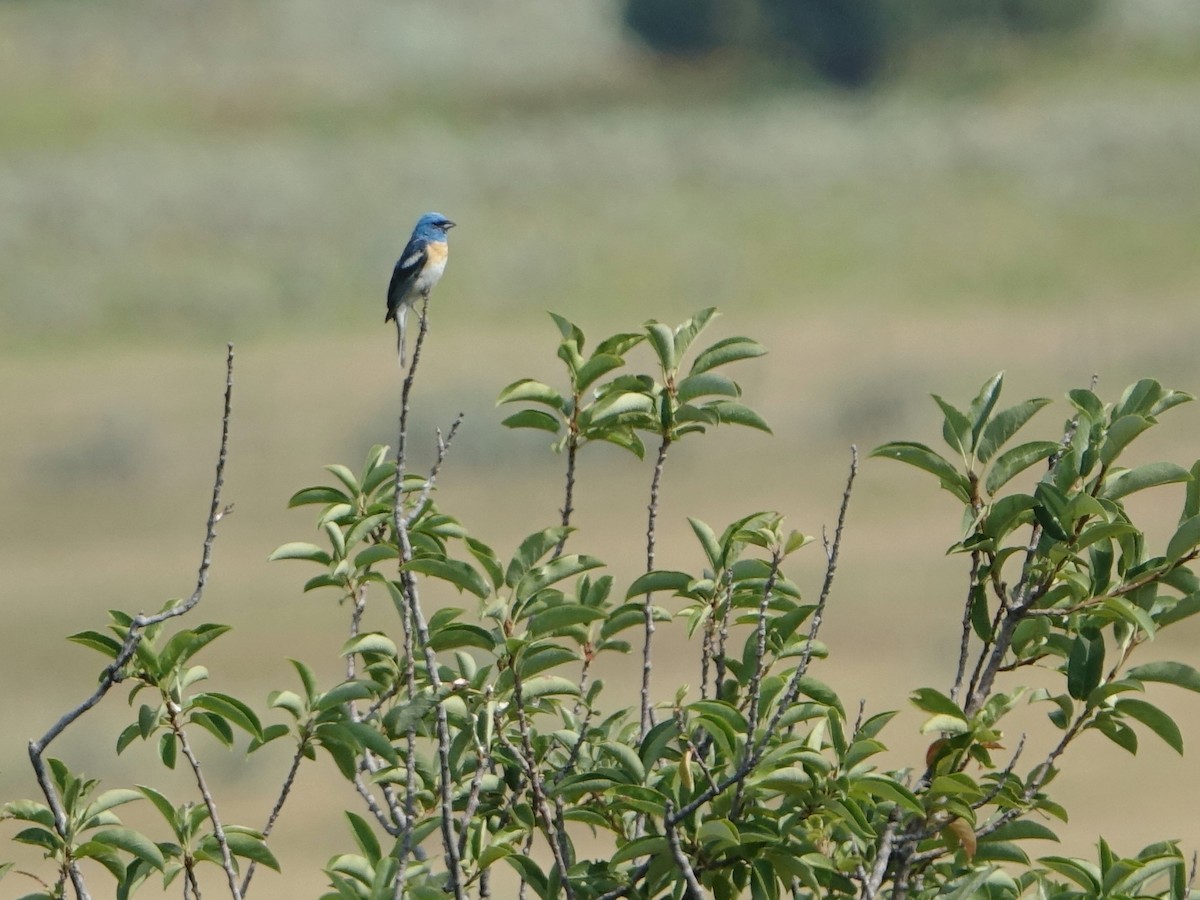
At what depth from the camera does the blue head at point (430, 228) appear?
28.9 feet

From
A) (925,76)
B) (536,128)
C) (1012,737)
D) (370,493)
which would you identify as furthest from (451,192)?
(370,493)

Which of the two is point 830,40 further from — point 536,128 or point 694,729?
point 694,729

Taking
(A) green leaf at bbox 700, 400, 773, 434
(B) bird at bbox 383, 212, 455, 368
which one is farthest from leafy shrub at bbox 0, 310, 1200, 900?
(B) bird at bbox 383, 212, 455, 368

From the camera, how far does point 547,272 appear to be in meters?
38.0

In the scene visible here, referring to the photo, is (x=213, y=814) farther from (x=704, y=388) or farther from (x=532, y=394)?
(x=704, y=388)

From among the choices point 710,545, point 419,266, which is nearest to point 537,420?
point 710,545

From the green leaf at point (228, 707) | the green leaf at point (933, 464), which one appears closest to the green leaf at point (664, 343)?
the green leaf at point (933, 464)

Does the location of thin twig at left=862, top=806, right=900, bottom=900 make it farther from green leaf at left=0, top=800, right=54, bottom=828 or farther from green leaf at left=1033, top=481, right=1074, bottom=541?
green leaf at left=0, top=800, right=54, bottom=828

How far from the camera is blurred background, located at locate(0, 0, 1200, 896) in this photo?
1953 centimetres

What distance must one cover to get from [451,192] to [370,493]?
4220 cm

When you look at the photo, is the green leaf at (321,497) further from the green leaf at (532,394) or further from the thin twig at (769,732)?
the thin twig at (769,732)

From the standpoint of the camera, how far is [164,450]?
2647cm

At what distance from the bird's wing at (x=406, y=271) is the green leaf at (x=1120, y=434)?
18.9ft

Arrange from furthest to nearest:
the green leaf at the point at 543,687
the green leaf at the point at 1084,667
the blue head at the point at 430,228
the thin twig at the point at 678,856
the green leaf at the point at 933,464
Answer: the blue head at the point at 430,228 < the green leaf at the point at 543,687 < the green leaf at the point at 933,464 < the green leaf at the point at 1084,667 < the thin twig at the point at 678,856
